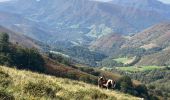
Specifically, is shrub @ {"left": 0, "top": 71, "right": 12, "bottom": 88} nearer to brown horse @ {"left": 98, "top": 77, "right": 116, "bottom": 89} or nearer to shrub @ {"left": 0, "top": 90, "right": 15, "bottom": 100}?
shrub @ {"left": 0, "top": 90, "right": 15, "bottom": 100}

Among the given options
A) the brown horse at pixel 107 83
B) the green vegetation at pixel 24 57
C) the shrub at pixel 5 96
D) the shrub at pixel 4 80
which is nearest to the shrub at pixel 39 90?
the shrub at pixel 4 80

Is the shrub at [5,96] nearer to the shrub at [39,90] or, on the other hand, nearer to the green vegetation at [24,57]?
the shrub at [39,90]

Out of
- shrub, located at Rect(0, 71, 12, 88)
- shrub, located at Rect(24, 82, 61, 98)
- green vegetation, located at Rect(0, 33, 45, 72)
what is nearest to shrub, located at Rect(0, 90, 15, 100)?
shrub, located at Rect(0, 71, 12, 88)

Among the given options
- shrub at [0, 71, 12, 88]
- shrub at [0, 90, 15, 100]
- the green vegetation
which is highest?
the green vegetation

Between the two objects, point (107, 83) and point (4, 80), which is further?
point (107, 83)

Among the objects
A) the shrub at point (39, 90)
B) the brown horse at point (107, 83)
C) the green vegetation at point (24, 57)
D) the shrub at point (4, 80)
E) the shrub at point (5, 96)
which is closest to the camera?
the shrub at point (5, 96)

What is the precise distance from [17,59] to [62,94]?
11782 cm

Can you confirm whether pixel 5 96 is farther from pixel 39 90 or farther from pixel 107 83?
pixel 107 83

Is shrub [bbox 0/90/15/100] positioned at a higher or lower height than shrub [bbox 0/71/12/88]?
lower

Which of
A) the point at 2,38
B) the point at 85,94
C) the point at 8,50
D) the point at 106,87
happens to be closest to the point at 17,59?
the point at 8,50

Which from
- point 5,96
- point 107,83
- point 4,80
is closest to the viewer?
point 5,96

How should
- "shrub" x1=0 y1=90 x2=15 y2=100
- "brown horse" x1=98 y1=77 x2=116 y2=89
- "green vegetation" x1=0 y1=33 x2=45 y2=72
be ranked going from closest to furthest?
"shrub" x1=0 y1=90 x2=15 y2=100 < "brown horse" x1=98 y1=77 x2=116 y2=89 < "green vegetation" x1=0 y1=33 x2=45 y2=72

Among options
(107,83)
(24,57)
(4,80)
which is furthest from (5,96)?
(24,57)

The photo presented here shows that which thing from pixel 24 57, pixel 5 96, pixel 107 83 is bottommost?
pixel 5 96
